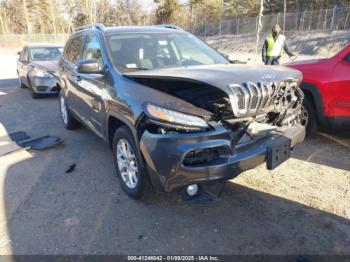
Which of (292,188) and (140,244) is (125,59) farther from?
(292,188)

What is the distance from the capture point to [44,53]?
1040 centimetres

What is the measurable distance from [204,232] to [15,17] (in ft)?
195

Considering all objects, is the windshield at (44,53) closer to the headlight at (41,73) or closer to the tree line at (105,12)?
the headlight at (41,73)

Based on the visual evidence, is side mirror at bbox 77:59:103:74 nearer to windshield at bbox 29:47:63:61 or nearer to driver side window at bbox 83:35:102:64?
driver side window at bbox 83:35:102:64

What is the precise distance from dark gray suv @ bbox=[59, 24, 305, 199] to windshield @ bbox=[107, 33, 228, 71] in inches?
0.7

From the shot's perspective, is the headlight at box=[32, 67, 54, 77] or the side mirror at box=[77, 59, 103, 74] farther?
the headlight at box=[32, 67, 54, 77]

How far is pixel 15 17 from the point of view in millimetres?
51875

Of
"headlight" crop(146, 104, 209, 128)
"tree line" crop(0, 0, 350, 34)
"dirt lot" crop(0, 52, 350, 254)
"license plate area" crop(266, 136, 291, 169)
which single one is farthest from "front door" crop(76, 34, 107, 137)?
"tree line" crop(0, 0, 350, 34)

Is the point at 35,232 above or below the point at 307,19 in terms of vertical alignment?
below

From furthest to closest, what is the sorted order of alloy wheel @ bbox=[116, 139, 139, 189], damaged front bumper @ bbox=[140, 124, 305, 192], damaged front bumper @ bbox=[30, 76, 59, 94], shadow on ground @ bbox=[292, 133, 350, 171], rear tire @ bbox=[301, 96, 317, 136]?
1. damaged front bumper @ bbox=[30, 76, 59, 94]
2. rear tire @ bbox=[301, 96, 317, 136]
3. shadow on ground @ bbox=[292, 133, 350, 171]
4. alloy wheel @ bbox=[116, 139, 139, 189]
5. damaged front bumper @ bbox=[140, 124, 305, 192]

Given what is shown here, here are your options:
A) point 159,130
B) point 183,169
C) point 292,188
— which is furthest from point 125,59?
point 292,188

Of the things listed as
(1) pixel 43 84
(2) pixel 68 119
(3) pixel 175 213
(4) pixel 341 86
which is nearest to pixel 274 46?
(4) pixel 341 86

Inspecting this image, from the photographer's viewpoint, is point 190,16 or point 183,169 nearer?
point 183,169

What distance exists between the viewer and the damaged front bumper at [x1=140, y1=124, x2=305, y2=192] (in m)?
2.53
